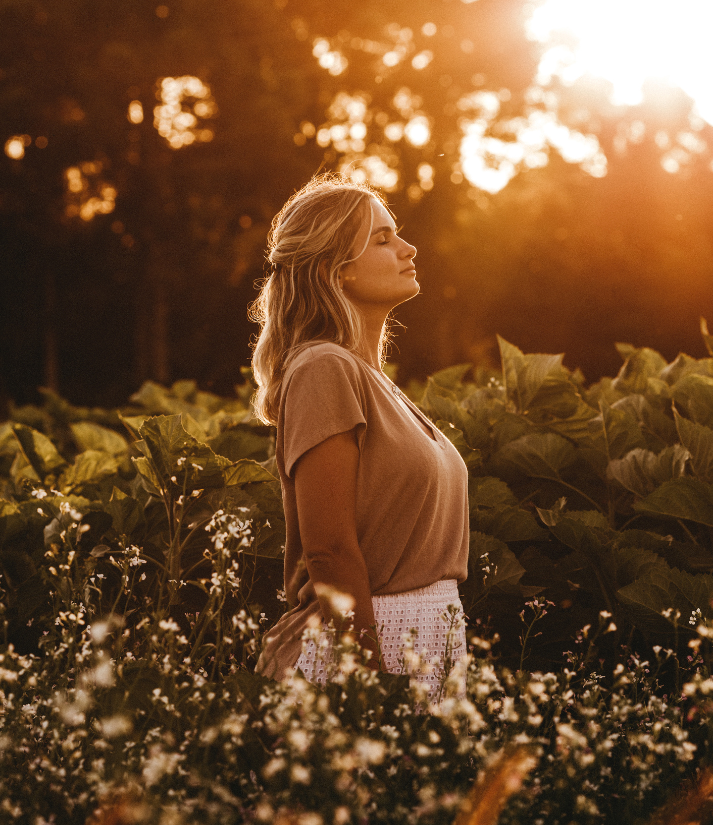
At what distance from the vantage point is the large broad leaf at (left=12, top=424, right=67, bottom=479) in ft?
13.6

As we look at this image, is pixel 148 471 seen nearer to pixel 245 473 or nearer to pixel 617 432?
pixel 245 473

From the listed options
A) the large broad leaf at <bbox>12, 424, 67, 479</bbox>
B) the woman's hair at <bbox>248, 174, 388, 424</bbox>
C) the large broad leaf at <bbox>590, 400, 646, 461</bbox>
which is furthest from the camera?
the large broad leaf at <bbox>12, 424, 67, 479</bbox>

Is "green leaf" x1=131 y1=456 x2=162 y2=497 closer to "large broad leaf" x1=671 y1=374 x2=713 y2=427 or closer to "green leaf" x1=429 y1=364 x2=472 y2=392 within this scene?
"large broad leaf" x1=671 y1=374 x2=713 y2=427

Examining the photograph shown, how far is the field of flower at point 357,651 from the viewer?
170 cm

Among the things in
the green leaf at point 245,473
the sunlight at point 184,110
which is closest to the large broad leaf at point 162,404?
the green leaf at point 245,473

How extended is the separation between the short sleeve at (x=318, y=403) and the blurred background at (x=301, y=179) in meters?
14.5

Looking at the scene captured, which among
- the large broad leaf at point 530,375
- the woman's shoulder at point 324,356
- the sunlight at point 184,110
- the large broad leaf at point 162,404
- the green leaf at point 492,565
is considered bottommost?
the large broad leaf at point 162,404

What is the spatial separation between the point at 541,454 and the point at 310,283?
129 cm

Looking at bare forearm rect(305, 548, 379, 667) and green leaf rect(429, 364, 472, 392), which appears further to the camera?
green leaf rect(429, 364, 472, 392)

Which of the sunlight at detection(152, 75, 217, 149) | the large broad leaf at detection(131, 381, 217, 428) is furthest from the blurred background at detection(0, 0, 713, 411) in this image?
the large broad leaf at detection(131, 381, 217, 428)

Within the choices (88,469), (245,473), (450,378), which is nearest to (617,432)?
(245,473)

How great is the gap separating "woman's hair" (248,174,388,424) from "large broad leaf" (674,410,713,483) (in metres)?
1.40

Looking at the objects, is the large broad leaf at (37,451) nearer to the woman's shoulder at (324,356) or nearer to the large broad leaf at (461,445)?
the large broad leaf at (461,445)

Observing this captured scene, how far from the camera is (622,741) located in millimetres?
2156
